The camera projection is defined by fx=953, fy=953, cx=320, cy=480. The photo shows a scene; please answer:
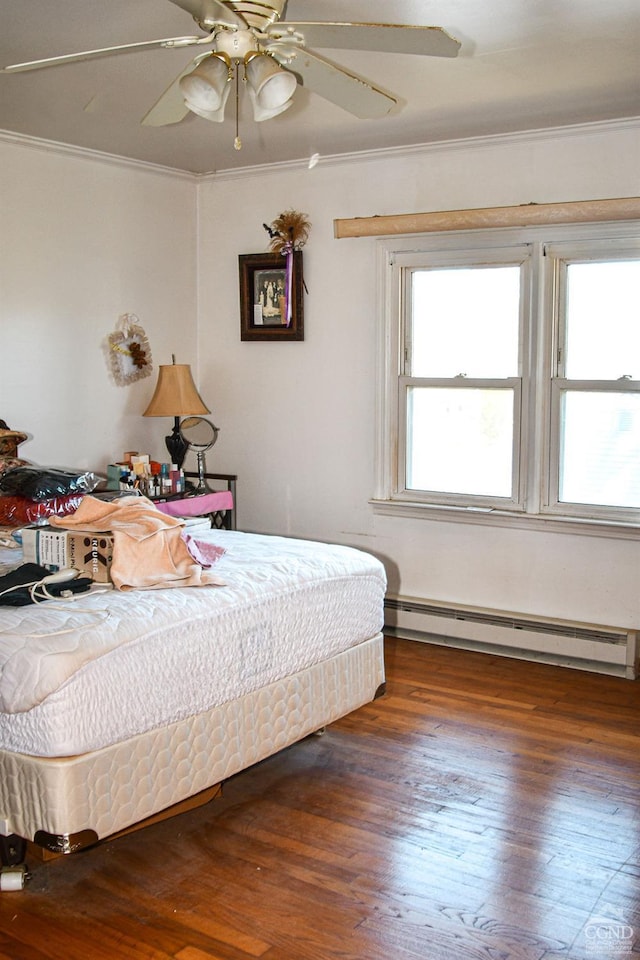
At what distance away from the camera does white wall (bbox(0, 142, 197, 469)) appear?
461 cm

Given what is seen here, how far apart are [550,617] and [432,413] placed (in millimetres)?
1192

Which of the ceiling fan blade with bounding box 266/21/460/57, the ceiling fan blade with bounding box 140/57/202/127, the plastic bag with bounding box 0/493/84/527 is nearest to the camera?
the ceiling fan blade with bounding box 266/21/460/57

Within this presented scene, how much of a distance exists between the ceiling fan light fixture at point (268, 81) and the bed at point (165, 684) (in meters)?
1.40

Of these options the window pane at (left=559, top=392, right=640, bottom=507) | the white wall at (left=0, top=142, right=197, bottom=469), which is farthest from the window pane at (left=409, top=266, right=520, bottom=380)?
the white wall at (left=0, top=142, right=197, bottom=469)

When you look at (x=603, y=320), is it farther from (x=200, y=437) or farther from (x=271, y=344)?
(x=200, y=437)

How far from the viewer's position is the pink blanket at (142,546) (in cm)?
287

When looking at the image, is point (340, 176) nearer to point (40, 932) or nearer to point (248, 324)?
point (248, 324)

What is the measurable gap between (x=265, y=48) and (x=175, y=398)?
2.76m

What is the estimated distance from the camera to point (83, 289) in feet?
16.2

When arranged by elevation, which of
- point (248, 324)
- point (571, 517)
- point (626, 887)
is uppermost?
point (248, 324)

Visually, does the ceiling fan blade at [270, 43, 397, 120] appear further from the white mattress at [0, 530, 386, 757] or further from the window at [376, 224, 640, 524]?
the window at [376, 224, 640, 524]

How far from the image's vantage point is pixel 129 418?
5.30 m

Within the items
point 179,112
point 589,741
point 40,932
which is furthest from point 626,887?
point 179,112

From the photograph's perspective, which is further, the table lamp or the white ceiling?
the table lamp
